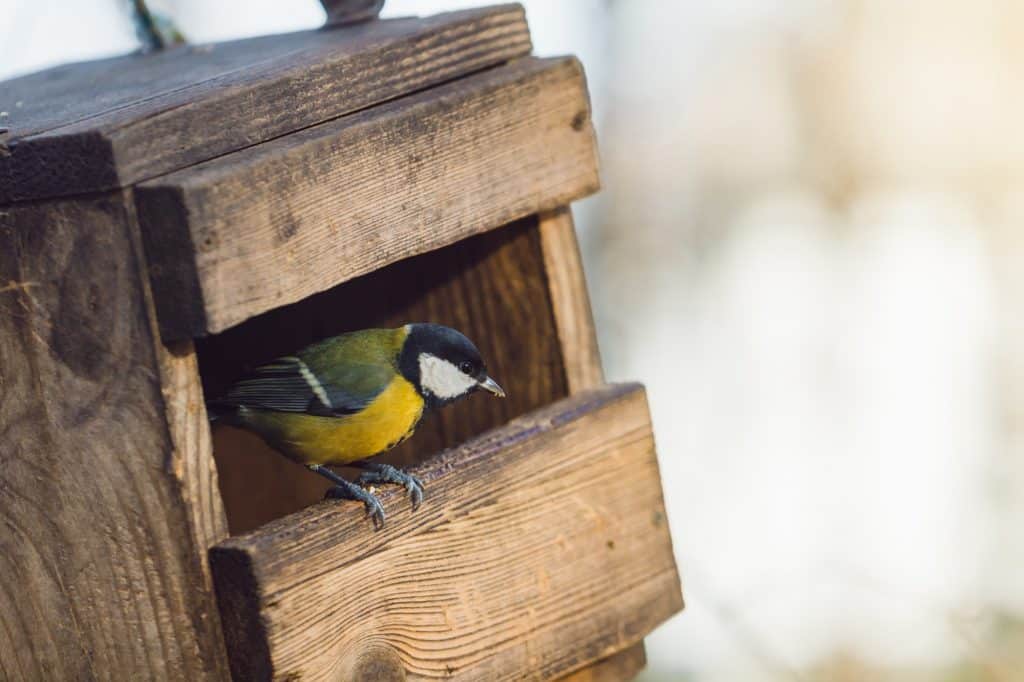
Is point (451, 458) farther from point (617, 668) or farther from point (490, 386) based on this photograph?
point (617, 668)

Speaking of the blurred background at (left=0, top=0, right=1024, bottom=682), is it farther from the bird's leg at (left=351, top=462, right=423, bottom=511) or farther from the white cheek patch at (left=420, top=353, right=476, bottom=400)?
the bird's leg at (left=351, top=462, right=423, bottom=511)

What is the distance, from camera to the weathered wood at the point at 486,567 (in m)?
1.80

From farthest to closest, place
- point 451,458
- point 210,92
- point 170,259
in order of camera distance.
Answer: point 451,458, point 210,92, point 170,259

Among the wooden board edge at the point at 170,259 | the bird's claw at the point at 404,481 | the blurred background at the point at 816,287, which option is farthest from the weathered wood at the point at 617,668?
the blurred background at the point at 816,287

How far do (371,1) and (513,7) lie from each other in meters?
0.26

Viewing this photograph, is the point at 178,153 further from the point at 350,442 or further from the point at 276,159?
the point at 350,442

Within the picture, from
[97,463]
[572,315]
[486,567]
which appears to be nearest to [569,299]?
[572,315]

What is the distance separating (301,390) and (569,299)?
1.68 ft

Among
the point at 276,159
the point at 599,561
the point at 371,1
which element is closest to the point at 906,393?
the point at 599,561

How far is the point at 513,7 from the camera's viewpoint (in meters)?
2.38

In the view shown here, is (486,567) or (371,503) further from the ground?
(371,503)

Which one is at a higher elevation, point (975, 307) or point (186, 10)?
point (186, 10)

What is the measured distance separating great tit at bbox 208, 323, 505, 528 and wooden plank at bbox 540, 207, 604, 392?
0.18 meters

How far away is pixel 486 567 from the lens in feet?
7.12
